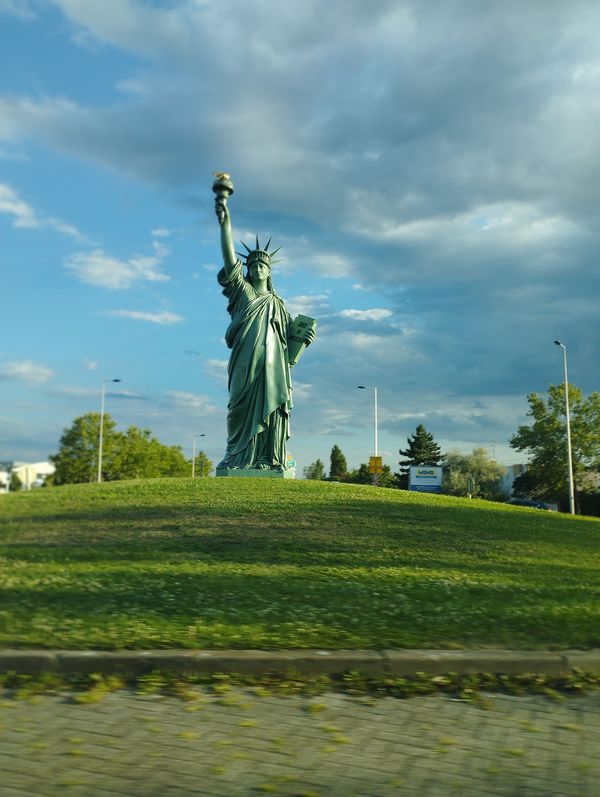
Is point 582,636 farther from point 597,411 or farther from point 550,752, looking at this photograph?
point 597,411

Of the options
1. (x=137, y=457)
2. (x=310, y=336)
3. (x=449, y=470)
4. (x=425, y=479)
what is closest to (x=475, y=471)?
(x=449, y=470)

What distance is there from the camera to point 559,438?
4950 centimetres

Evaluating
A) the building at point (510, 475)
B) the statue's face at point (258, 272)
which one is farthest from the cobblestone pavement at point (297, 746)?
the building at point (510, 475)

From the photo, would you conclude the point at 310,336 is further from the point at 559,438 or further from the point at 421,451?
the point at 421,451

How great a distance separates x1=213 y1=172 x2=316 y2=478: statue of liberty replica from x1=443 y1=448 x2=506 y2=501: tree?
60.5 meters

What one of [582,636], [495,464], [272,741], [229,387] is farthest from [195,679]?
[495,464]

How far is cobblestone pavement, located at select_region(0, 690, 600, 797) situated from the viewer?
397cm

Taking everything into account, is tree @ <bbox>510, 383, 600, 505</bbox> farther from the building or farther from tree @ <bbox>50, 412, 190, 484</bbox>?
the building

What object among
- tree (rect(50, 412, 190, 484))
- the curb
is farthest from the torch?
tree (rect(50, 412, 190, 484))

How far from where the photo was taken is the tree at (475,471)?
273 ft

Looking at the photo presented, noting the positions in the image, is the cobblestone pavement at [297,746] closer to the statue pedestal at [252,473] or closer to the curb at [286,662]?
the curb at [286,662]

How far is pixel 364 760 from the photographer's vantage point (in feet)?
14.1

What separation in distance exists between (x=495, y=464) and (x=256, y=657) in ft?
287

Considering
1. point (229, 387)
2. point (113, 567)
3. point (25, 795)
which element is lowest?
point (25, 795)
